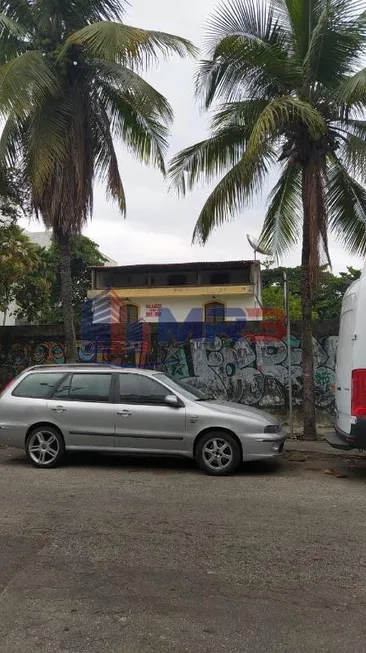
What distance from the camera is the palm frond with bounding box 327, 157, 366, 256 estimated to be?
10844 mm

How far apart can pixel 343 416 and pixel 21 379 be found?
479cm

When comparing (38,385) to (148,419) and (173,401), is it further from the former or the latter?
(173,401)

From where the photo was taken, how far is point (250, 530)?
533 cm

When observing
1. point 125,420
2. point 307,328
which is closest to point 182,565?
point 125,420

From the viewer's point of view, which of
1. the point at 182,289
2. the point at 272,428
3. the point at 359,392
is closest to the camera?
the point at 359,392

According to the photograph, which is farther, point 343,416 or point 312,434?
point 312,434

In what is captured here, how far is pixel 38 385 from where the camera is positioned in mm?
8617

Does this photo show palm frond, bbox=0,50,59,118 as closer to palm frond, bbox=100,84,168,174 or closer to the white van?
palm frond, bbox=100,84,168,174

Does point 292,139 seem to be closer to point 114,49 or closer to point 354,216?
point 354,216

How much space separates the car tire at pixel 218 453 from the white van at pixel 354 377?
1321 mm

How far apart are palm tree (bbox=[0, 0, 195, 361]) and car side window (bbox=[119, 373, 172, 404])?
4386mm

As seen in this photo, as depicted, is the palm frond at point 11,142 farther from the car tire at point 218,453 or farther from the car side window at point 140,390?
the car tire at point 218,453

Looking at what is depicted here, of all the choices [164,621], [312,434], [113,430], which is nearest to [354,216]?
[312,434]

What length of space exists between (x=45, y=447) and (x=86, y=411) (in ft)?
2.70
